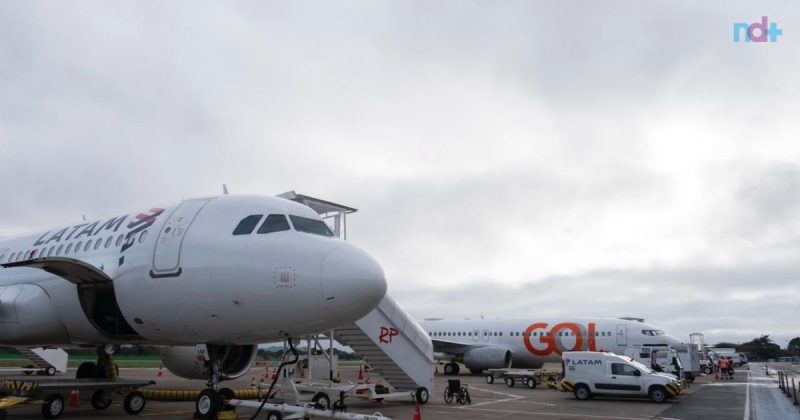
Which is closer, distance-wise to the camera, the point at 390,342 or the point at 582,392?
the point at 390,342

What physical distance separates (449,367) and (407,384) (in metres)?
22.6

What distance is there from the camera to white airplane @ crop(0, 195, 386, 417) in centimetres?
943

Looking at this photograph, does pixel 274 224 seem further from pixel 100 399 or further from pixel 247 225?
pixel 100 399

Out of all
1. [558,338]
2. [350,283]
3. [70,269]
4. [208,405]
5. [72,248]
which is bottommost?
[208,405]

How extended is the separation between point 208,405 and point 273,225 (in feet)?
10.4

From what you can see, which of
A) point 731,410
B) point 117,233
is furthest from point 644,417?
point 117,233

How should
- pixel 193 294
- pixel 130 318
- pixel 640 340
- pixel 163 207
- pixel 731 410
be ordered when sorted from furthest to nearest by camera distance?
pixel 640 340, pixel 731 410, pixel 163 207, pixel 130 318, pixel 193 294

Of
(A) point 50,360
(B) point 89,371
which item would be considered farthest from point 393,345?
(A) point 50,360

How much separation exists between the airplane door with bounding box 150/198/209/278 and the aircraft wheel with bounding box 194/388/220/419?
6.86 ft

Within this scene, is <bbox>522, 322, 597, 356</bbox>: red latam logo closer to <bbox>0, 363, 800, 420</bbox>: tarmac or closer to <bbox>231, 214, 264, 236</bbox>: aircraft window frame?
<bbox>0, 363, 800, 420</bbox>: tarmac

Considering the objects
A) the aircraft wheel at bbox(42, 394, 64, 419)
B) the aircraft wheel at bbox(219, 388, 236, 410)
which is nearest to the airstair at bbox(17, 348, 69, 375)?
the aircraft wheel at bbox(42, 394, 64, 419)

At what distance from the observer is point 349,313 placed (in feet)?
31.0

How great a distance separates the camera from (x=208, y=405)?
34.2 ft

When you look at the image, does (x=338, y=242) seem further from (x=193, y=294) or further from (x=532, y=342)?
(x=532, y=342)
